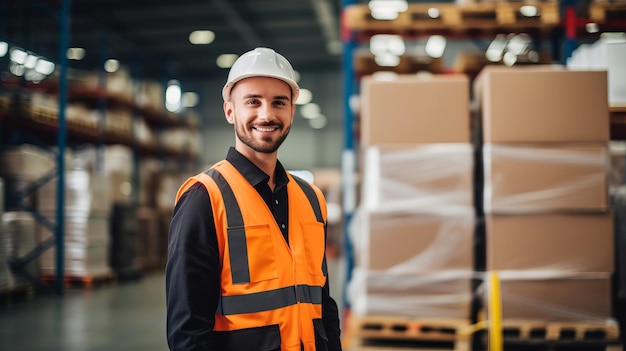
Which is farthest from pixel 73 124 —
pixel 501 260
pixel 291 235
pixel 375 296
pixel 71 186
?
pixel 291 235

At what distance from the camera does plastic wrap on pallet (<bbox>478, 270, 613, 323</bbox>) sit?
12.6ft

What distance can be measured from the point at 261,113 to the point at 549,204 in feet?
9.28

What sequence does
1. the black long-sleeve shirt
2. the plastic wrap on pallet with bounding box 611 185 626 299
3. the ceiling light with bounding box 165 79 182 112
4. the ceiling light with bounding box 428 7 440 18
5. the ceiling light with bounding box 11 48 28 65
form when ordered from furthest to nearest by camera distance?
1. the ceiling light with bounding box 165 79 182 112
2. the ceiling light with bounding box 11 48 28 65
3. the ceiling light with bounding box 428 7 440 18
4. the plastic wrap on pallet with bounding box 611 185 626 299
5. the black long-sleeve shirt

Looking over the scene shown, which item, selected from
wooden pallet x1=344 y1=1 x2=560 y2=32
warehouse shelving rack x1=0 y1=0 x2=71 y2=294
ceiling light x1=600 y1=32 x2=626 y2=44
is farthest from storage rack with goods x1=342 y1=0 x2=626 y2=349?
warehouse shelving rack x1=0 y1=0 x2=71 y2=294

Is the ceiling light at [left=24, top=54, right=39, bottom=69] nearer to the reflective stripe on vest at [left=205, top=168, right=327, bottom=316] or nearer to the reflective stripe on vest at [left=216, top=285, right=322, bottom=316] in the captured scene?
the reflective stripe on vest at [left=205, top=168, right=327, bottom=316]

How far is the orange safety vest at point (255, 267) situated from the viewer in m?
1.64

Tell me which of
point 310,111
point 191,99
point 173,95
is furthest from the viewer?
point 310,111

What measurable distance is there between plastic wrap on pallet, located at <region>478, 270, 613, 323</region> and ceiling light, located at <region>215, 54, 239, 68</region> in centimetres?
1489

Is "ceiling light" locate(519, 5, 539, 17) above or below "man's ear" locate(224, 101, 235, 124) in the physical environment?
above

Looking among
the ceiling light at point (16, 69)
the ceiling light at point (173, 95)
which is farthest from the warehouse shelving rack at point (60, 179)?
the ceiling light at point (173, 95)

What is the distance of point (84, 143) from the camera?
11.5m

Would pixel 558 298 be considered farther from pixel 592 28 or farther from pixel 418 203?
pixel 592 28

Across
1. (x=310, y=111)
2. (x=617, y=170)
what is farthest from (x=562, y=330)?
(x=310, y=111)

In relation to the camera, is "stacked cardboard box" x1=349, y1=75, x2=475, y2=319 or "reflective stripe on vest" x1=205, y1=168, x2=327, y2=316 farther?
"stacked cardboard box" x1=349, y1=75, x2=475, y2=319
